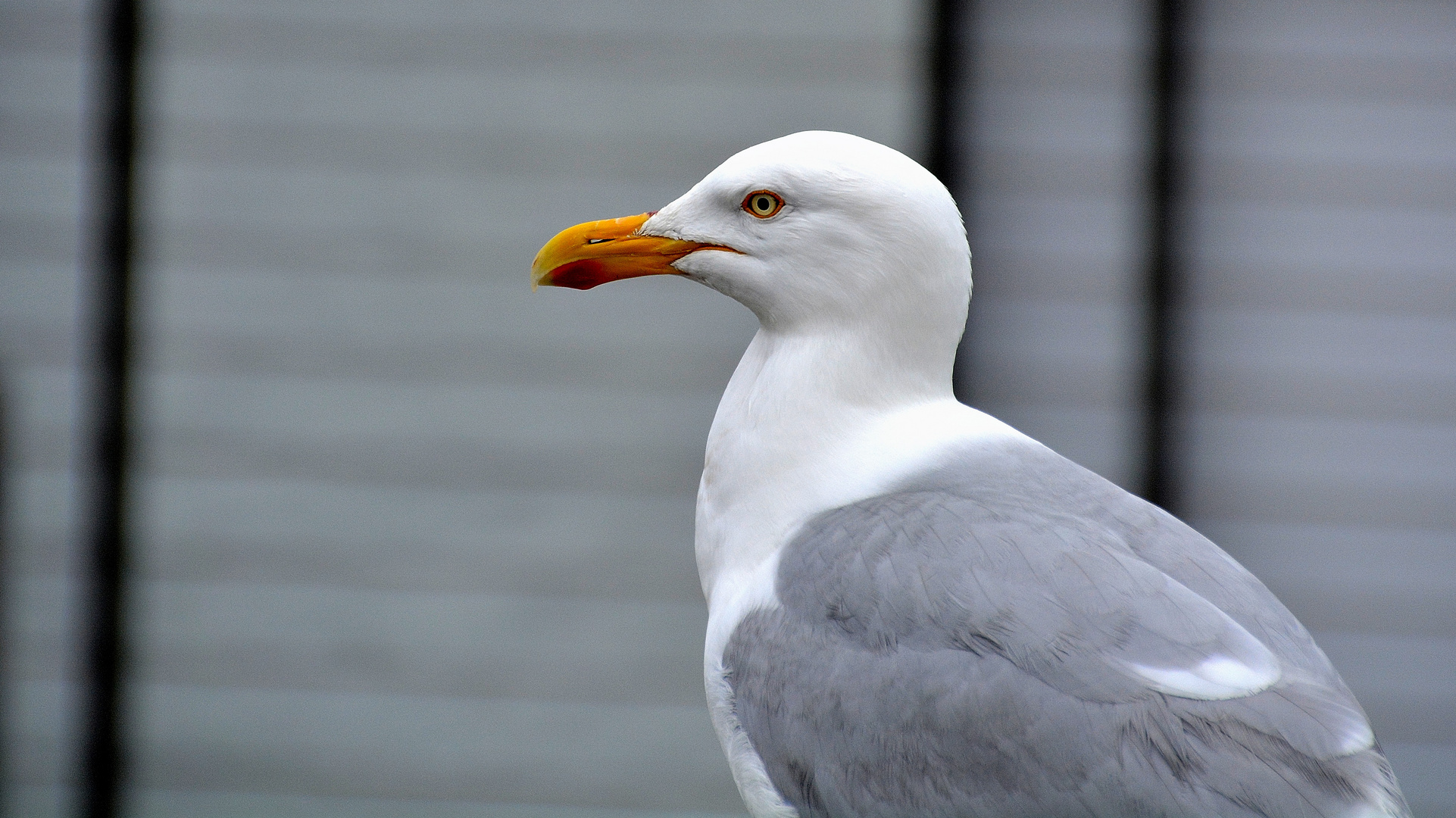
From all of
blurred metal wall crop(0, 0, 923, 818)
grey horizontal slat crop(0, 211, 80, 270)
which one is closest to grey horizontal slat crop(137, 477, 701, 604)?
blurred metal wall crop(0, 0, 923, 818)

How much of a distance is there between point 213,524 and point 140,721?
0.51 metres

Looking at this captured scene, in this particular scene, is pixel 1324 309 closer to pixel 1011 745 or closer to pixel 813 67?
pixel 813 67

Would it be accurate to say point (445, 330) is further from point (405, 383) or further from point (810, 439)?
point (810, 439)

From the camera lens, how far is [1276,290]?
→ 9.35 ft

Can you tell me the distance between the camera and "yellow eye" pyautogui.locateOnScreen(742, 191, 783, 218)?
147cm

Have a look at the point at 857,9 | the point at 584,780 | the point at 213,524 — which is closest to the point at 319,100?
the point at 213,524

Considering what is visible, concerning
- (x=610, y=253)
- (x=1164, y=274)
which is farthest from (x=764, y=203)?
(x=1164, y=274)

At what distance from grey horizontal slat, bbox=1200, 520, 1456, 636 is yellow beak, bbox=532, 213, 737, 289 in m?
1.85

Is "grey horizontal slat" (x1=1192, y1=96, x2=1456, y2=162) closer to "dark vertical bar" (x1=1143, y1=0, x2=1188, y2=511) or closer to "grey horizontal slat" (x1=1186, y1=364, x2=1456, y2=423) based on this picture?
"dark vertical bar" (x1=1143, y1=0, x2=1188, y2=511)

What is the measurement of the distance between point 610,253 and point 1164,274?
68.3 inches

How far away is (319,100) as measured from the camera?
9.57 ft

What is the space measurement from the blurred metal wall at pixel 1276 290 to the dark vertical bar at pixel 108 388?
197 cm

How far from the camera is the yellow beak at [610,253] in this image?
151cm

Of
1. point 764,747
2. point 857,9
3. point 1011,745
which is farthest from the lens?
point 857,9
